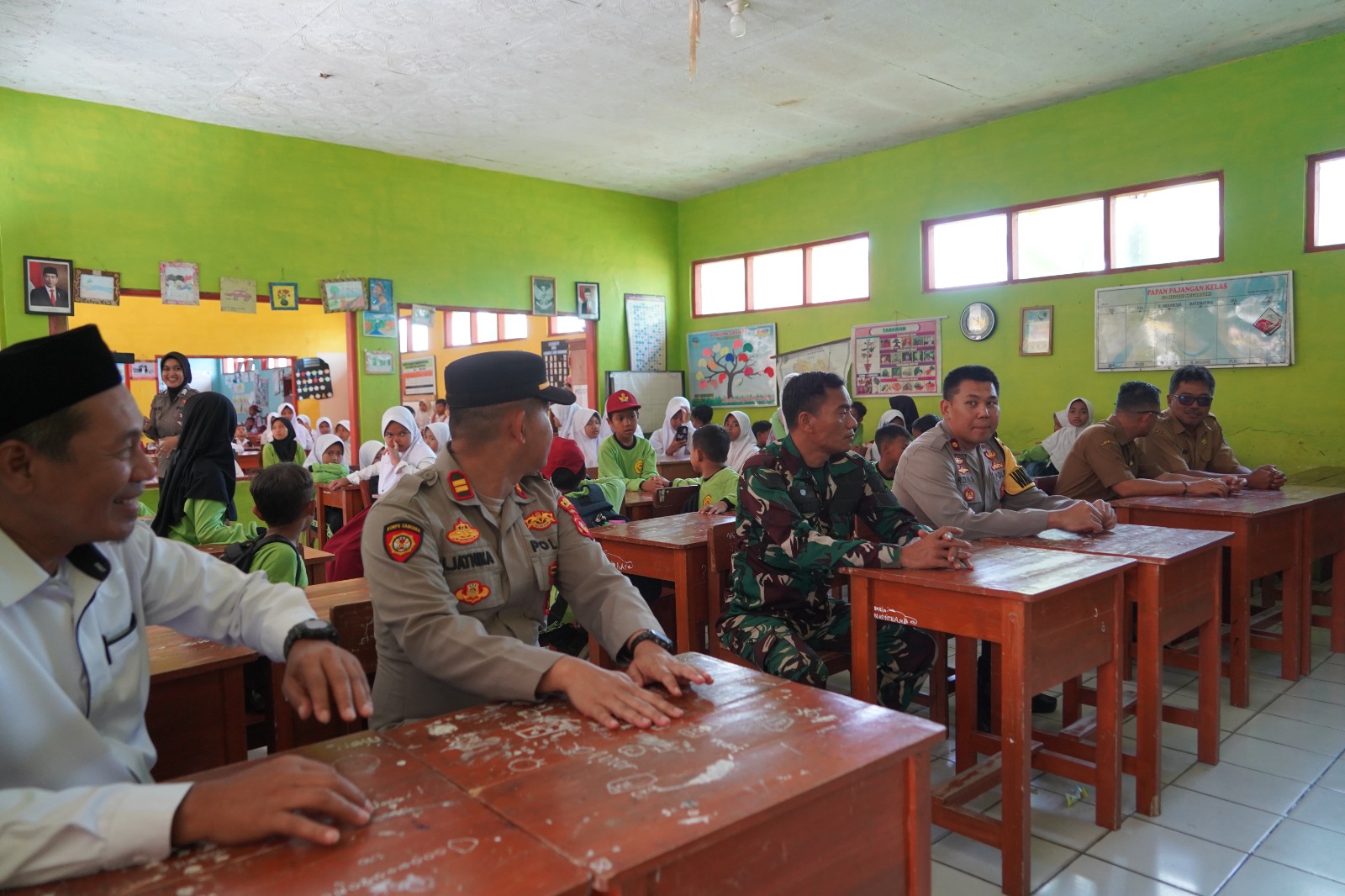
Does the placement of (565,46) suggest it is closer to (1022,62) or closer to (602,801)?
(1022,62)

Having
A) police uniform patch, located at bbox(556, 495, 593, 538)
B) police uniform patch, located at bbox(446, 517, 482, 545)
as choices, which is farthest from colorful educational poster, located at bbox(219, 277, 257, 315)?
police uniform patch, located at bbox(446, 517, 482, 545)

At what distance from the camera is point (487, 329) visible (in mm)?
13258

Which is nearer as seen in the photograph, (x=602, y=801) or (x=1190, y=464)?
(x=602, y=801)

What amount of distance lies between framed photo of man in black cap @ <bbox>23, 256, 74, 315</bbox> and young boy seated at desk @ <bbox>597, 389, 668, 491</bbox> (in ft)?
13.5

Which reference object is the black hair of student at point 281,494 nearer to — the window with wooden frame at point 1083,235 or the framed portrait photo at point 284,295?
the framed portrait photo at point 284,295

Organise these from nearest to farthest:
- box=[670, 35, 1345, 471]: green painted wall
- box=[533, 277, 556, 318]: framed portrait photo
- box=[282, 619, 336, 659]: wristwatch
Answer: box=[282, 619, 336, 659]: wristwatch, box=[670, 35, 1345, 471]: green painted wall, box=[533, 277, 556, 318]: framed portrait photo

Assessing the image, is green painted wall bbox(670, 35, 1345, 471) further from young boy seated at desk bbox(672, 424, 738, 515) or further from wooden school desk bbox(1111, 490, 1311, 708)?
young boy seated at desk bbox(672, 424, 738, 515)

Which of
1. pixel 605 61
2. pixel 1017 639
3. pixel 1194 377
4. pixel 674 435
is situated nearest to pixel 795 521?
pixel 1017 639

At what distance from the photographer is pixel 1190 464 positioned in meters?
4.84

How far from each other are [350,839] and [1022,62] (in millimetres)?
6549

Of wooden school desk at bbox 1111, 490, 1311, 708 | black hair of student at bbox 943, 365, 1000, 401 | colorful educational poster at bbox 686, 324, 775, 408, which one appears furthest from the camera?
colorful educational poster at bbox 686, 324, 775, 408

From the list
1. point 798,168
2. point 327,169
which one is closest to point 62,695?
point 327,169

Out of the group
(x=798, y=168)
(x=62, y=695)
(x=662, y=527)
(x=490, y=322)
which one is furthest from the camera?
(x=490, y=322)

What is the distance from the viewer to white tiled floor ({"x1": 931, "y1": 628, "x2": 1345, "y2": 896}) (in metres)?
2.20
